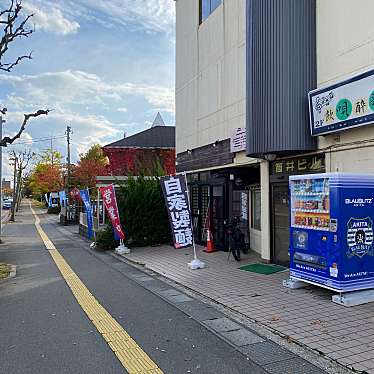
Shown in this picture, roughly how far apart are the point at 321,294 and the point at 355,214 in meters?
1.56

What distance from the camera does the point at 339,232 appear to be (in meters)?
6.64

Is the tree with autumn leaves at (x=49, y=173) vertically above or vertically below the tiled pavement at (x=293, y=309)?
above

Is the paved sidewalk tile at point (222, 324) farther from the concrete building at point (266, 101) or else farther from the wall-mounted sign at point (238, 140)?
the wall-mounted sign at point (238, 140)

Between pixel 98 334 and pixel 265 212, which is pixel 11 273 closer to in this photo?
pixel 98 334

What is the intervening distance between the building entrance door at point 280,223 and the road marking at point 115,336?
4.74 m

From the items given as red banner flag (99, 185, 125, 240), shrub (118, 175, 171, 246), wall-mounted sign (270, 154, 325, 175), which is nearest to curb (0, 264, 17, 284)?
red banner flag (99, 185, 125, 240)

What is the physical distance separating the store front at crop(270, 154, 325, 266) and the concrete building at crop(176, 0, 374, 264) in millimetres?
25

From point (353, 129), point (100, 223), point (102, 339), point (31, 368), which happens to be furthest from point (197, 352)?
point (100, 223)

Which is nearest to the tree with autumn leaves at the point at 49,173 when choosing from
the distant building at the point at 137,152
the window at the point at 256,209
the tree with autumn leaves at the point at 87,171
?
the tree with autumn leaves at the point at 87,171

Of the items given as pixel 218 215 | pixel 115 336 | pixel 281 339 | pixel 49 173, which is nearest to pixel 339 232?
pixel 281 339

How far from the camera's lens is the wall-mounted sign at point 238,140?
11.8 meters

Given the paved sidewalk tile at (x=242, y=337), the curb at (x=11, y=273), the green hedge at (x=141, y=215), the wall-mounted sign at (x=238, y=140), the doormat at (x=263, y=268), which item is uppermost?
the wall-mounted sign at (x=238, y=140)

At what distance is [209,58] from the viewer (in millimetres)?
14625

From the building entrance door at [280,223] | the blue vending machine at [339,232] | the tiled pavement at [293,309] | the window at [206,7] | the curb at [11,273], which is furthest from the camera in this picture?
the window at [206,7]
